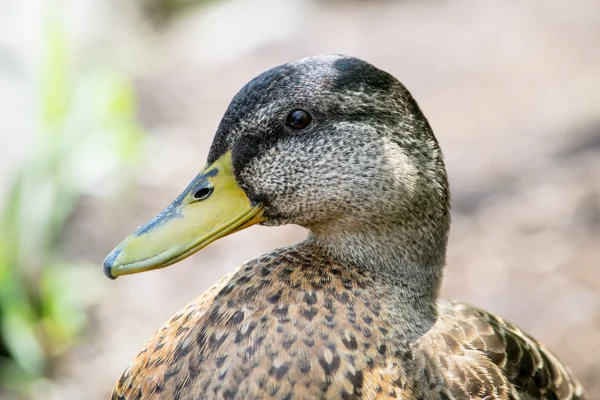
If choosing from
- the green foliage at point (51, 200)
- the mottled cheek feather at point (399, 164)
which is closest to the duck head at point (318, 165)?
the mottled cheek feather at point (399, 164)

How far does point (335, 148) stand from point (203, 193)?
0.35m

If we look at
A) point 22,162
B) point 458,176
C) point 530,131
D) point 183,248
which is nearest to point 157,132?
point 22,162

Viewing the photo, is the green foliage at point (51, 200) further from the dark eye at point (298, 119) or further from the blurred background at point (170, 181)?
the dark eye at point (298, 119)

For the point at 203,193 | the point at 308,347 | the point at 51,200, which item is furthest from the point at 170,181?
the point at 308,347

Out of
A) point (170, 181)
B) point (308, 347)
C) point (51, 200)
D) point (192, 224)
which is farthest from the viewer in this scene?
point (170, 181)

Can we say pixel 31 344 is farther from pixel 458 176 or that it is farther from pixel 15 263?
pixel 458 176

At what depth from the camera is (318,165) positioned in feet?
6.54

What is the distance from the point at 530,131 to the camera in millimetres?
5730

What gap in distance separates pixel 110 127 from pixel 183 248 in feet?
9.16

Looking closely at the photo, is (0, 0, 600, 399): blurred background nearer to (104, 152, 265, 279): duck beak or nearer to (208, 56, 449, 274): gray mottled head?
(208, 56, 449, 274): gray mottled head

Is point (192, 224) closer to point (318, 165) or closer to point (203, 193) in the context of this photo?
point (203, 193)

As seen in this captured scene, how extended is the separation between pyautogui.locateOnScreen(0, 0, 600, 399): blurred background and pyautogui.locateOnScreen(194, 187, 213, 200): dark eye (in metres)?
2.14

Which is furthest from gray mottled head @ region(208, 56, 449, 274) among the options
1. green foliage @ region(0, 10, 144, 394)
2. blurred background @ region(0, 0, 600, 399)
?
→ green foliage @ region(0, 10, 144, 394)

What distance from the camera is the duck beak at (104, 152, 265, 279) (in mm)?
1894
